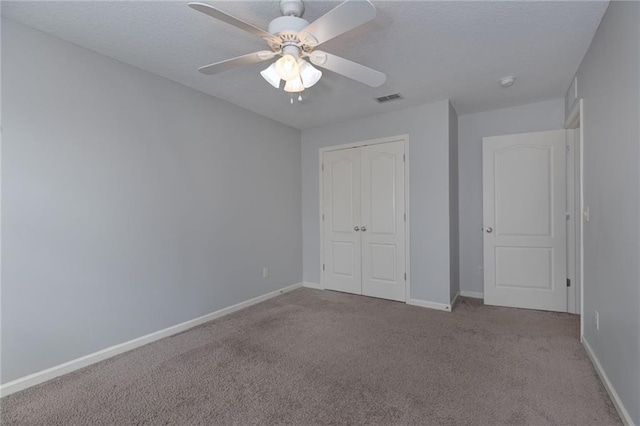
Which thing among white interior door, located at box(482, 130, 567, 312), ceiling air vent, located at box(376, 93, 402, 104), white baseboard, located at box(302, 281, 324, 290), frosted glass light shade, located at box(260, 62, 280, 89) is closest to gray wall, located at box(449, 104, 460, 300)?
white interior door, located at box(482, 130, 567, 312)

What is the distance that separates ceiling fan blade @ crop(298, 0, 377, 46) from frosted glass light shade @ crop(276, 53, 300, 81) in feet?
0.40

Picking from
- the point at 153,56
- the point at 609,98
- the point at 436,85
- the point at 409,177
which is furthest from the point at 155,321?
the point at 609,98

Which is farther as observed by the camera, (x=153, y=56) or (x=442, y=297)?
(x=442, y=297)

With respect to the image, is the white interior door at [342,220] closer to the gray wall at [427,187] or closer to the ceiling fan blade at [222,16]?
the gray wall at [427,187]

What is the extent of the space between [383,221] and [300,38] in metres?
2.74

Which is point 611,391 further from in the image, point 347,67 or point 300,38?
point 300,38

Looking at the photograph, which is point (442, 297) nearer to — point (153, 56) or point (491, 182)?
point (491, 182)

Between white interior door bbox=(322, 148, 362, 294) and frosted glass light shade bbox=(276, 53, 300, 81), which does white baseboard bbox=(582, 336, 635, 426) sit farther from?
frosted glass light shade bbox=(276, 53, 300, 81)

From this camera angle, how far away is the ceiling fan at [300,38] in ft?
4.82

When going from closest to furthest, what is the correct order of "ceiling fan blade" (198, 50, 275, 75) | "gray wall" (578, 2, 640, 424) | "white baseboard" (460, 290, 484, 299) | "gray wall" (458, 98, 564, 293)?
"gray wall" (578, 2, 640, 424) → "ceiling fan blade" (198, 50, 275, 75) → "gray wall" (458, 98, 564, 293) → "white baseboard" (460, 290, 484, 299)

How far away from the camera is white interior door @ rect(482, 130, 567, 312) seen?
138 inches

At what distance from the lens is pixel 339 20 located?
1525 mm

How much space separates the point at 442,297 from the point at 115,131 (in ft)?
12.1

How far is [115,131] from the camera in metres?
2.57
